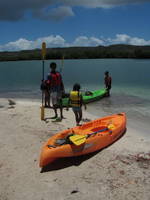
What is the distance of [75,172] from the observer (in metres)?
5.21

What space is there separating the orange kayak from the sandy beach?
0.67 ft

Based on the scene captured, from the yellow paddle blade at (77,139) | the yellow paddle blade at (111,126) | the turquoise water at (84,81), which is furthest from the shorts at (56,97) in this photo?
the turquoise water at (84,81)

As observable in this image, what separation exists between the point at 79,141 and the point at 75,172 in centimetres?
77

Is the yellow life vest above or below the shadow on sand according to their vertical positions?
above

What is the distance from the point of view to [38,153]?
19.9ft

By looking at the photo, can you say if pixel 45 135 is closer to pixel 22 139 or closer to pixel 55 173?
pixel 22 139

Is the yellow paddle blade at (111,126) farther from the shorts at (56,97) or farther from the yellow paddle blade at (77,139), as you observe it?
the shorts at (56,97)

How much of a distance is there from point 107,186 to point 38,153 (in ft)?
6.87

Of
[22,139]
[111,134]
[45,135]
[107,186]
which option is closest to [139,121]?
[111,134]

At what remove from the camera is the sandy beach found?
14.6ft

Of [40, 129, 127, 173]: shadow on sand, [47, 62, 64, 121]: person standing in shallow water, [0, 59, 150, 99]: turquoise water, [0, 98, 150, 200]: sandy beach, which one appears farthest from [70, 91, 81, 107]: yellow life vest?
[0, 59, 150, 99]: turquoise water

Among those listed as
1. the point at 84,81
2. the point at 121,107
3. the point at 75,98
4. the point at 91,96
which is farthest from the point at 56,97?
the point at 84,81

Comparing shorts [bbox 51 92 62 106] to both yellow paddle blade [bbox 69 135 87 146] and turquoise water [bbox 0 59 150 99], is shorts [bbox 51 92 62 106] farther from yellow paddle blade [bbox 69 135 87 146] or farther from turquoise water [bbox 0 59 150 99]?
turquoise water [bbox 0 59 150 99]

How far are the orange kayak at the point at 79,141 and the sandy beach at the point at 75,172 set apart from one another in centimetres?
21
